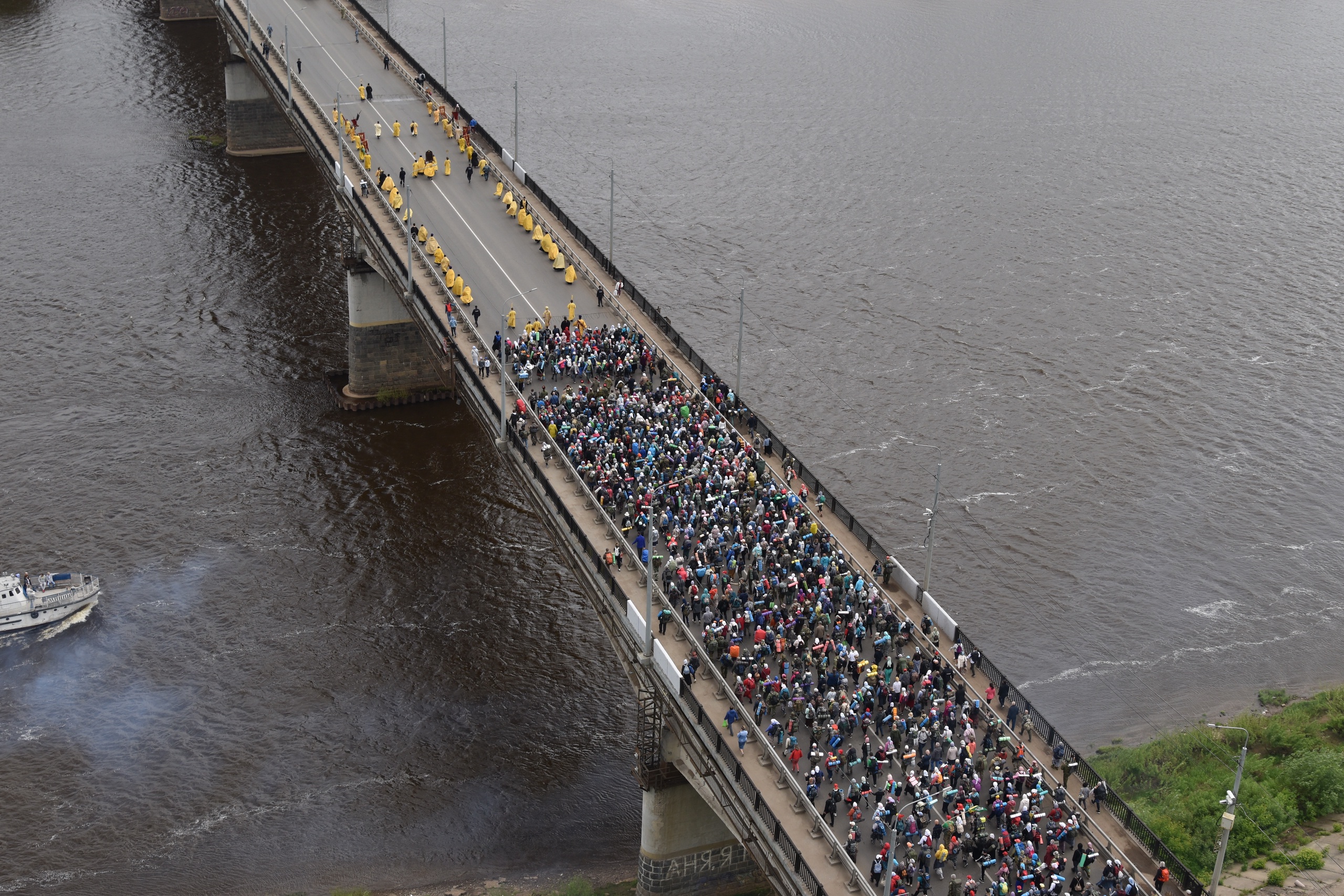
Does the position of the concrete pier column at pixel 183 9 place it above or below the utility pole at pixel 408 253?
above

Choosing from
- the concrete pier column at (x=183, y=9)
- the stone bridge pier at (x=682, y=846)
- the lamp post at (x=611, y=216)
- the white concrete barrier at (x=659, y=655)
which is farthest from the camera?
the concrete pier column at (x=183, y=9)

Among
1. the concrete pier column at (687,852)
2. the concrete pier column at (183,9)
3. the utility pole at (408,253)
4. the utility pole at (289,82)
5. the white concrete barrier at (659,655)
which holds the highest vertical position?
the concrete pier column at (183,9)

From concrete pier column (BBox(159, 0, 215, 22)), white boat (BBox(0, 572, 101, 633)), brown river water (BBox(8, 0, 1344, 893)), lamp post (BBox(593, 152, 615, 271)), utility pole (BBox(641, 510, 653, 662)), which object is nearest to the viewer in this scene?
utility pole (BBox(641, 510, 653, 662))

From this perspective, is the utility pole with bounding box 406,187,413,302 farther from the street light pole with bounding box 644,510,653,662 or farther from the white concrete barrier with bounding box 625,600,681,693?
the white concrete barrier with bounding box 625,600,681,693

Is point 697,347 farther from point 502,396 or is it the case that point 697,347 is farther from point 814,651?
point 814,651

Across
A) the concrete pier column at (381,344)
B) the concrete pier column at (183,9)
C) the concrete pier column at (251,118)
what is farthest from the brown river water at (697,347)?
the concrete pier column at (183,9)

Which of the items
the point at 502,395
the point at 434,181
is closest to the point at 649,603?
the point at 502,395

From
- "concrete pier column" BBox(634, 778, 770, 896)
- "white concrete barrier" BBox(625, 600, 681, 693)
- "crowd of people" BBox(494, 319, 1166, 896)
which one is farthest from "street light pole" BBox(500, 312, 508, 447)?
"concrete pier column" BBox(634, 778, 770, 896)

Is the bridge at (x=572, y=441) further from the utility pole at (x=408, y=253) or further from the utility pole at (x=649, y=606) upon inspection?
the utility pole at (x=408, y=253)
